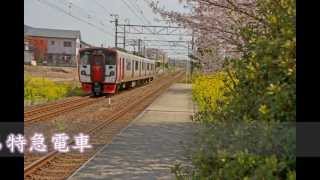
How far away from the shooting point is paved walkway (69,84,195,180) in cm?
742

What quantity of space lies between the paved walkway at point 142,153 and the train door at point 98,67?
13316mm

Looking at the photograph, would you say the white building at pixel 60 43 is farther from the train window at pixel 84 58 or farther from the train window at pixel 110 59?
the train window at pixel 110 59

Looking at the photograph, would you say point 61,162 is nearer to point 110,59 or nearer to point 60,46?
point 110,59

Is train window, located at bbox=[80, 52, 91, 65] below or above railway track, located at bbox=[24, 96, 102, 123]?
above

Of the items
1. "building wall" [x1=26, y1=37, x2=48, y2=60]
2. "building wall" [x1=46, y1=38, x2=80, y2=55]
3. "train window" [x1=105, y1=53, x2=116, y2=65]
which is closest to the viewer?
"train window" [x1=105, y1=53, x2=116, y2=65]

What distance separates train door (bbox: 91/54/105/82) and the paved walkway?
13316 mm

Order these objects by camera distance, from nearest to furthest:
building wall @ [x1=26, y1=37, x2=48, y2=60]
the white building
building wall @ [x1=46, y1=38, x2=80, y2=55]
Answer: building wall @ [x1=26, y1=37, x2=48, y2=60] < the white building < building wall @ [x1=46, y1=38, x2=80, y2=55]

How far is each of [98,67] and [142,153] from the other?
758 inches

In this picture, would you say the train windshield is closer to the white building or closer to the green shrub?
the white building

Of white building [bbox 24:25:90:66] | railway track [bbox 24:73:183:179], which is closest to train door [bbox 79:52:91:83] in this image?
railway track [bbox 24:73:183:179]

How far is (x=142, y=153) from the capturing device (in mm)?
9172

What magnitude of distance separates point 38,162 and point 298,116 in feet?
24.0

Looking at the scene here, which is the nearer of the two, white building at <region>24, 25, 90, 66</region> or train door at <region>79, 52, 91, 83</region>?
train door at <region>79, 52, 91, 83</region>

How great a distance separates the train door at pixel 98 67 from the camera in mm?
27797
